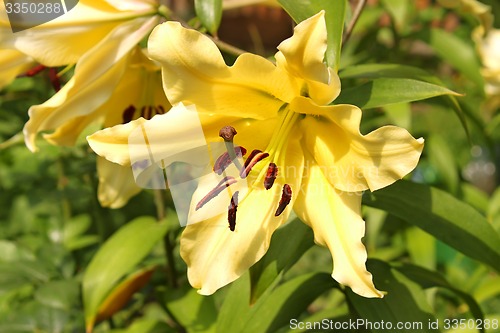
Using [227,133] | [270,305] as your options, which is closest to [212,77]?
[227,133]

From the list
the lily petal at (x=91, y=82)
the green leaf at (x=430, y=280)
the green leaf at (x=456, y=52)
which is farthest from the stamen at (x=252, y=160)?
the green leaf at (x=456, y=52)

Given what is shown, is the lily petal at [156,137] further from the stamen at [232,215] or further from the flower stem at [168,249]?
the flower stem at [168,249]

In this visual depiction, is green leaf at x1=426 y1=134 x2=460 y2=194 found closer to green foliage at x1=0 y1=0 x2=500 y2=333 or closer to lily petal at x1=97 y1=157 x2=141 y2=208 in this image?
green foliage at x1=0 y1=0 x2=500 y2=333

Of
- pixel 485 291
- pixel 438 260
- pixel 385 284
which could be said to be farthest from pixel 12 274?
pixel 438 260

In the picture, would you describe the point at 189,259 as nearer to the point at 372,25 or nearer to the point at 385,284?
the point at 385,284

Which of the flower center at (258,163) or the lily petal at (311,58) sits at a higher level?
the lily petal at (311,58)

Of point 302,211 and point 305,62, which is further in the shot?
point 302,211

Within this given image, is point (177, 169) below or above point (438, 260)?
above

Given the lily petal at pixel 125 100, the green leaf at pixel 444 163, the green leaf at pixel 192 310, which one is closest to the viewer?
the lily petal at pixel 125 100
